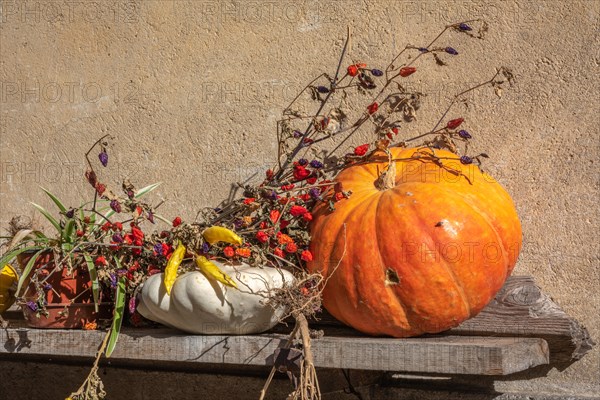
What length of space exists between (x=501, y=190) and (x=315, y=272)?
52cm

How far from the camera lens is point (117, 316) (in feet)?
6.88

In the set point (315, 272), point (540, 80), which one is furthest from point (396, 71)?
point (315, 272)

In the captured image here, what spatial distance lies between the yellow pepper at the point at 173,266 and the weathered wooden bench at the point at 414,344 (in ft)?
0.45

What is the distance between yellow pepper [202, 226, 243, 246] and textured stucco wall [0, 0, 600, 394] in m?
0.54

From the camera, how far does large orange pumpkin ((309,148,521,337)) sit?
6.13 feet

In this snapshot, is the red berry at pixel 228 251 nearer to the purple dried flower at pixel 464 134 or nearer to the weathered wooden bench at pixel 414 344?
the weathered wooden bench at pixel 414 344

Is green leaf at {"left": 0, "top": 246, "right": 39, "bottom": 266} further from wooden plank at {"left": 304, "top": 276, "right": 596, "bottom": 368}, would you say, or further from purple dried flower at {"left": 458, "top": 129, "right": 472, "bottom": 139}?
purple dried flower at {"left": 458, "top": 129, "right": 472, "bottom": 139}

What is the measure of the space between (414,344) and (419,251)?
233 millimetres

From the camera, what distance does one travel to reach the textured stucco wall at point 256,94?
2158 millimetres

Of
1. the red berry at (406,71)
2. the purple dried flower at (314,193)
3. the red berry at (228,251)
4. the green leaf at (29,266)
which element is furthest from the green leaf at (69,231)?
the red berry at (406,71)

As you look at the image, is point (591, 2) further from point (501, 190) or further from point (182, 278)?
point (182, 278)

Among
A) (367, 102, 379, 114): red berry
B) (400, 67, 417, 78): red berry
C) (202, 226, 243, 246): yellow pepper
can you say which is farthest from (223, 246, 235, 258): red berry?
(400, 67, 417, 78): red berry

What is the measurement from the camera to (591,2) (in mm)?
2162

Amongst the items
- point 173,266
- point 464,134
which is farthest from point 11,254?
point 464,134
